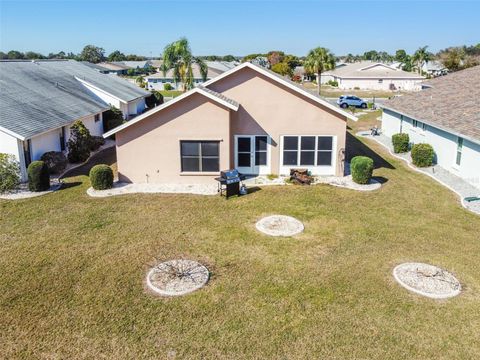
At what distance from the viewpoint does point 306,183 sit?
18.1 meters

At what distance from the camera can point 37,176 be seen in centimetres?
1684

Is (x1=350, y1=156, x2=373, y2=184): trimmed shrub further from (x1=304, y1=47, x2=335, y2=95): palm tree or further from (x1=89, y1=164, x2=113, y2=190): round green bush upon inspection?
(x1=304, y1=47, x2=335, y2=95): palm tree

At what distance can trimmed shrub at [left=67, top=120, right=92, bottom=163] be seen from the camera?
880 inches

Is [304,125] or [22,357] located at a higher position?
[304,125]

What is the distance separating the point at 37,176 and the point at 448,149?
19426 mm

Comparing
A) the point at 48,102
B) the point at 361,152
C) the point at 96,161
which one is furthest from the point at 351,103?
the point at 48,102

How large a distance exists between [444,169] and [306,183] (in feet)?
26.1

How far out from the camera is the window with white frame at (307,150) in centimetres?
1917

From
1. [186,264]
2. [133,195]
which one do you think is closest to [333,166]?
[133,195]

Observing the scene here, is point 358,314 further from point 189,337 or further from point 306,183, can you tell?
point 306,183

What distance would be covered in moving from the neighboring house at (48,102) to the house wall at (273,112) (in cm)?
895

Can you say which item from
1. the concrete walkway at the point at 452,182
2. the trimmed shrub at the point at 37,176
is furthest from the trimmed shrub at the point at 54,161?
the concrete walkway at the point at 452,182

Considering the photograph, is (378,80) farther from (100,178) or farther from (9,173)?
(9,173)

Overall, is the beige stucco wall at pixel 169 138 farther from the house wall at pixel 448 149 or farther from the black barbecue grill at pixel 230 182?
the house wall at pixel 448 149
